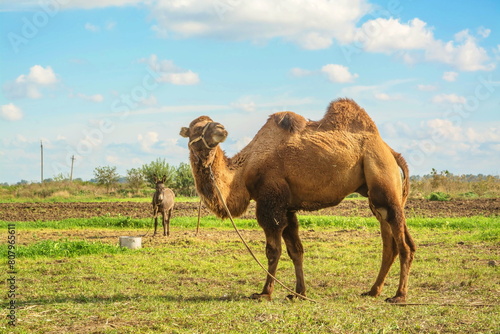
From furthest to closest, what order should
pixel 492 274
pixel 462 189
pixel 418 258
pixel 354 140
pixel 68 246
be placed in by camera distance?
1. pixel 462 189
2. pixel 68 246
3. pixel 418 258
4. pixel 492 274
5. pixel 354 140

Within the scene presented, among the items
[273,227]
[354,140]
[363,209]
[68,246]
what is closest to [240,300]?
[273,227]

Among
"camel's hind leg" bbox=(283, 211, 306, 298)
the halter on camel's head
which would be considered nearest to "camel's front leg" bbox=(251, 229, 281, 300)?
"camel's hind leg" bbox=(283, 211, 306, 298)

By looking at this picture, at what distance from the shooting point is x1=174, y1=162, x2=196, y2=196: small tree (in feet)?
159

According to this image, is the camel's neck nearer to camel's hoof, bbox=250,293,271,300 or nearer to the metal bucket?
camel's hoof, bbox=250,293,271,300

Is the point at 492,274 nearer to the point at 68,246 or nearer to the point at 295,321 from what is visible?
the point at 295,321

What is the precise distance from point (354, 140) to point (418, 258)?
471 cm

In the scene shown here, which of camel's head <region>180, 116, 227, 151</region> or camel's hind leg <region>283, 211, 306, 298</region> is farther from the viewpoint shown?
camel's hind leg <region>283, 211, 306, 298</region>

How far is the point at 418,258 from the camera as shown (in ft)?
39.9

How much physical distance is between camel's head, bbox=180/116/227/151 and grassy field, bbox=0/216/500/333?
2378 millimetres

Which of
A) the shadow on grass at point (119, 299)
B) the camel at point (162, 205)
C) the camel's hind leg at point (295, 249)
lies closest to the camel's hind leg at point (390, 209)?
the camel's hind leg at point (295, 249)

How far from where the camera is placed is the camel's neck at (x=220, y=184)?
27.2ft

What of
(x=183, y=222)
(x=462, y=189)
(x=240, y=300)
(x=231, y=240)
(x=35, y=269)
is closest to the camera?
(x=240, y=300)

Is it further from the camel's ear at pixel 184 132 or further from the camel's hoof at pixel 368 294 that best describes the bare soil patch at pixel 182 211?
the camel's ear at pixel 184 132

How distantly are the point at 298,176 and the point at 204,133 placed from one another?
5.47 feet
